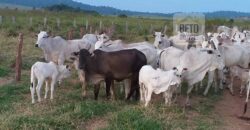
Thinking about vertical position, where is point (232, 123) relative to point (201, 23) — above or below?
below

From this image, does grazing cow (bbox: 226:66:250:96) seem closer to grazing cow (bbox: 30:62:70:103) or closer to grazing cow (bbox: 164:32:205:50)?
grazing cow (bbox: 164:32:205:50)

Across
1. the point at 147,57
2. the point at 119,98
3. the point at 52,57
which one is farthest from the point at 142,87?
the point at 52,57

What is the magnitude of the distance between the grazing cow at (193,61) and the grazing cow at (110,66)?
1.14m

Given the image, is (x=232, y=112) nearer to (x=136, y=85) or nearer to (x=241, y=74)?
(x=136, y=85)

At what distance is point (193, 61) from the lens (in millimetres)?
12031

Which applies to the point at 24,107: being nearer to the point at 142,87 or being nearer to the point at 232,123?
the point at 142,87

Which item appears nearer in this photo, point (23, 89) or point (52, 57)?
point (23, 89)

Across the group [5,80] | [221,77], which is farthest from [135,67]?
[5,80]

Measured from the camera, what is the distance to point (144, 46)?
12820 millimetres

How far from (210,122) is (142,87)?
1.90 m

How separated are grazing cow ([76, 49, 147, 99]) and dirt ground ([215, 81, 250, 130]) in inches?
84.0

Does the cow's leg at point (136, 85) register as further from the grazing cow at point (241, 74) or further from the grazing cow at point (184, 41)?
the grazing cow at point (184, 41)

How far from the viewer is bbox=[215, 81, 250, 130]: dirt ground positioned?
9.89 metres

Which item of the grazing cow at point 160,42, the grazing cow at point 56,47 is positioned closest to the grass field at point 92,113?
the grazing cow at point 56,47
